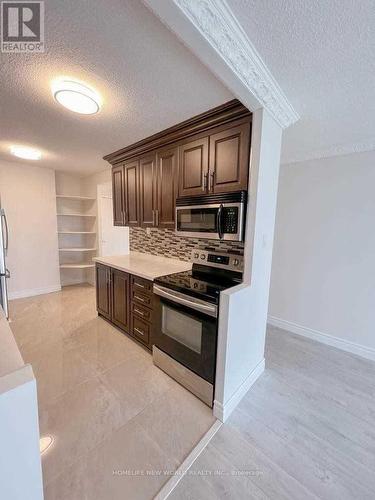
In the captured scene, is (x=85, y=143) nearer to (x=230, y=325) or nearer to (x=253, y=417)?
(x=230, y=325)

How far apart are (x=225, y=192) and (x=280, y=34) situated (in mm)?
1023

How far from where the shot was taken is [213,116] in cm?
190

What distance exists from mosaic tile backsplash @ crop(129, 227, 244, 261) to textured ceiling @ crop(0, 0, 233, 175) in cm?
129

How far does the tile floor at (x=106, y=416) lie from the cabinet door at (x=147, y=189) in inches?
61.8

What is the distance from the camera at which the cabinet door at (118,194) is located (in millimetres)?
3133

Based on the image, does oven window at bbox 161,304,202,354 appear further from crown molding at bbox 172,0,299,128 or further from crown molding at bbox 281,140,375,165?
crown molding at bbox 281,140,375,165

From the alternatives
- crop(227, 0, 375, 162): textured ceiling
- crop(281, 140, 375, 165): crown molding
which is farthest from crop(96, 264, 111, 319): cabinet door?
crop(281, 140, 375, 165): crown molding

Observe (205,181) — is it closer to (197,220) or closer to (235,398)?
(197,220)

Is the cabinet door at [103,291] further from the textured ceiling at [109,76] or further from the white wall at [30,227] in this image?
the white wall at [30,227]

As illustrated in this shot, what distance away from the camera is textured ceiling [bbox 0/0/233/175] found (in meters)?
1.08

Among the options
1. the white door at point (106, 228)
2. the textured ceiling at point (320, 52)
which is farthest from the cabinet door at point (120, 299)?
the textured ceiling at point (320, 52)

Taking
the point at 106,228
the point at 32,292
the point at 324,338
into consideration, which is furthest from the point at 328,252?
the point at 32,292

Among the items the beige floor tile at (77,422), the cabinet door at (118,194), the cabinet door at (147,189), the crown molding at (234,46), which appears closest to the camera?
the crown molding at (234,46)

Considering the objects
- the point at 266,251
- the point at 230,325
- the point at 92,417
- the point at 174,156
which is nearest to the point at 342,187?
the point at 266,251
